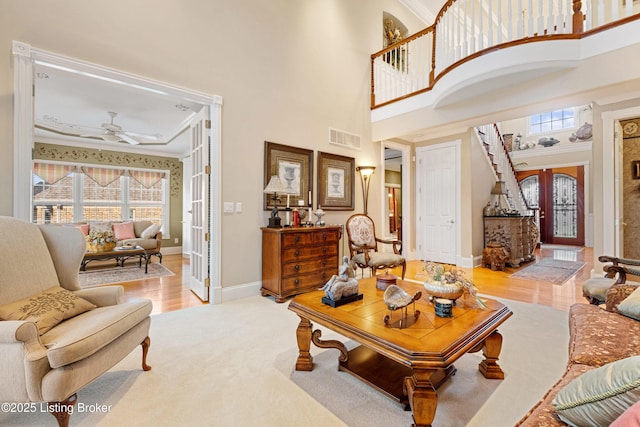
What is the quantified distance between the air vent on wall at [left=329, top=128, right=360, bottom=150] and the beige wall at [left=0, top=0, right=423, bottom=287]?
98mm

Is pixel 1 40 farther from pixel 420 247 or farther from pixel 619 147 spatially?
pixel 619 147

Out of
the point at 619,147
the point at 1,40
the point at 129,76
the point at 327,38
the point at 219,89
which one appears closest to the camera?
the point at 1,40

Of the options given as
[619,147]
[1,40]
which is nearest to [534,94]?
[619,147]

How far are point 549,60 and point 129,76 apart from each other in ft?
14.7

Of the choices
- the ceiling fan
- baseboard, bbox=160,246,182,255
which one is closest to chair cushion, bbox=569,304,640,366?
the ceiling fan

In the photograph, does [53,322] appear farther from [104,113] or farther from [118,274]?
[104,113]

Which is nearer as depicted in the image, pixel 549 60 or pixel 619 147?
pixel 549 60

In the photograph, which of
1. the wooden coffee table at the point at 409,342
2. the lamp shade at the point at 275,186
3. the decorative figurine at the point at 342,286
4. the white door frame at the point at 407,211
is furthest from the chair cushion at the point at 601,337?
the white door frame at the point at 407,211

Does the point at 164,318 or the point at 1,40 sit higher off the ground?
the point at 1,40

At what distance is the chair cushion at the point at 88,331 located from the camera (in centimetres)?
132

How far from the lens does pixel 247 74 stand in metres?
3.66

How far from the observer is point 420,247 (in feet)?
20.2

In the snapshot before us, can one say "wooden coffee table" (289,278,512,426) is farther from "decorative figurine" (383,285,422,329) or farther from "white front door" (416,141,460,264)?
"white front door" (416,141,460,264)

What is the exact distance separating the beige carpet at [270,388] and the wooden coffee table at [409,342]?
9 cm
